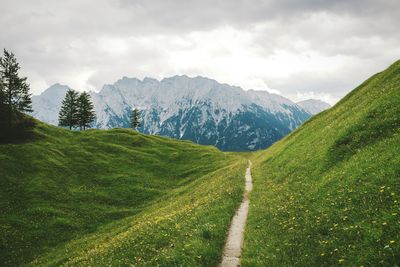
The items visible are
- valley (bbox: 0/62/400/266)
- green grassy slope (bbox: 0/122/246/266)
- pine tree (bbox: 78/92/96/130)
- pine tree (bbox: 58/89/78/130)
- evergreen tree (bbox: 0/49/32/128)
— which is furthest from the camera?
pine tree (bbox: 78/92/96/130)

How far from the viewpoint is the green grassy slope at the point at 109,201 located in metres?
18.7

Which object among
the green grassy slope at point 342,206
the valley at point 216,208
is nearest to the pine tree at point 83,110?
the valley at point 216,208

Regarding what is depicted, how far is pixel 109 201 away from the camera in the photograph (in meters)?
49.8

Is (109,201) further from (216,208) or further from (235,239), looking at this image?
(235,239)

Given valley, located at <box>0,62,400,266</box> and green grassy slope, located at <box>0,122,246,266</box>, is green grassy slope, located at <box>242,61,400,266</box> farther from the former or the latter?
green grassy slope, located at <box>0,122,246,266</box>

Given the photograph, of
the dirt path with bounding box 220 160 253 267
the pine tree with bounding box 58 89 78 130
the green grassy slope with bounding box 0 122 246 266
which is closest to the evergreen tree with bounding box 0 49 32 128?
the green grassy slope with bounding box 0 122 246 266

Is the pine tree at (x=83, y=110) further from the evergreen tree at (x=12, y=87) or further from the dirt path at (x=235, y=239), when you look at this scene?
the dirt path at (x=235, y=239)

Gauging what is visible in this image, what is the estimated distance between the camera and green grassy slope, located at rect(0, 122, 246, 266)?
18.7 m

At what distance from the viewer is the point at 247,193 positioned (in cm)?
3303

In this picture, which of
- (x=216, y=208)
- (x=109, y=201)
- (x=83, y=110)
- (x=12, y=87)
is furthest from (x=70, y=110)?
(x=216, y=208)

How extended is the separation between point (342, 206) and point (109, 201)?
132 feet

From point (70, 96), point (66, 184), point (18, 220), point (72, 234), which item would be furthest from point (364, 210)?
point (70, 96)

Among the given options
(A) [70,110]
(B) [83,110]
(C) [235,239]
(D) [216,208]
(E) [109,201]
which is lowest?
(E) [109,201]

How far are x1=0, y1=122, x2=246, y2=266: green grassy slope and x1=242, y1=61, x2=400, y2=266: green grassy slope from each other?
2.89 metres
